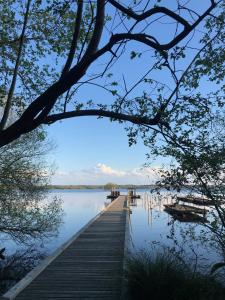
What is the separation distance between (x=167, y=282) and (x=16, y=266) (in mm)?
11525

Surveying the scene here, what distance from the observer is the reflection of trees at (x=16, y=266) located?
15591mm

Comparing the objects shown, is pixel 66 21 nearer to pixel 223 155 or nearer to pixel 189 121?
pixel 189 121

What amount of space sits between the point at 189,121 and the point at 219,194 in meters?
1.68

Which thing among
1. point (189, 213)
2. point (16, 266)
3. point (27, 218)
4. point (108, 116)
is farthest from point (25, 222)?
point (108, 116)

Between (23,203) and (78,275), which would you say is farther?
(23,203)

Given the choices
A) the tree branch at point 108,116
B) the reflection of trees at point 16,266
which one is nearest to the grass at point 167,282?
the tree branch at point 108,116

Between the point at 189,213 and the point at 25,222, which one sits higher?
the point at 189,213

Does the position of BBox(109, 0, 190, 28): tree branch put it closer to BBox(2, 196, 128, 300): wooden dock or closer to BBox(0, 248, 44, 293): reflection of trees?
BBox(2, 196, 128, 300): wooden dock

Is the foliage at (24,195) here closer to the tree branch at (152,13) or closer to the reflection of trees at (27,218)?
the reflection of trees at (27,218)

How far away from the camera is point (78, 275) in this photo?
10406 mm

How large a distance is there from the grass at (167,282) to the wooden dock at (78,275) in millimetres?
766

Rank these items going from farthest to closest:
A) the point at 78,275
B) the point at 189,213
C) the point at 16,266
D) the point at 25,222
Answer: the point at 25,222
the point at 16,266
the point at 189,213
the point at 78,275

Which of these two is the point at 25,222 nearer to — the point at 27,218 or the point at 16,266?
the point at 27,218

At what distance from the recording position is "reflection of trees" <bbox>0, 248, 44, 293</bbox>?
15591 millimetres
